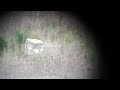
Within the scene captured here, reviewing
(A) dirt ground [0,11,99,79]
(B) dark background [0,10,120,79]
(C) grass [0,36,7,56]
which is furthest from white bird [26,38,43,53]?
(B) dark background [0,10,120,79]

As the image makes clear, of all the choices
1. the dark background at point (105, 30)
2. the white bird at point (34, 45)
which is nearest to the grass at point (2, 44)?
the white bird at point (34, 45)

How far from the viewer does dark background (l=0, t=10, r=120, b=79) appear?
9.11 feet

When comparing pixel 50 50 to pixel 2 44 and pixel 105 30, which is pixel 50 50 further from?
pixel 105 30

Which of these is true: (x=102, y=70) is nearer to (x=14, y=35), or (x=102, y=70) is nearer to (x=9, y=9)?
(x=14, y=35)

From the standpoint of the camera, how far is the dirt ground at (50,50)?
277 centimetres

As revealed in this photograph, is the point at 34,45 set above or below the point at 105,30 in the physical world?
below

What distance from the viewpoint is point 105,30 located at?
278 cm

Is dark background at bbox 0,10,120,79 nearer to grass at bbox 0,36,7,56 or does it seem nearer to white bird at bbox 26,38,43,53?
white bird at bbox 26,38,43,53

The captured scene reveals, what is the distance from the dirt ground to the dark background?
0.08 meters

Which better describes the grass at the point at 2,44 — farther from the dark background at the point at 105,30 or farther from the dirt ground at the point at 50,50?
the dark background at the point at 105,30

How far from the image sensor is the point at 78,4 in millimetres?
2740

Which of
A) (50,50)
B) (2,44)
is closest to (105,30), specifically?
(50,50)

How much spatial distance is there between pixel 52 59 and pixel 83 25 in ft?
1.68

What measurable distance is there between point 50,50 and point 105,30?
0.65 meters
